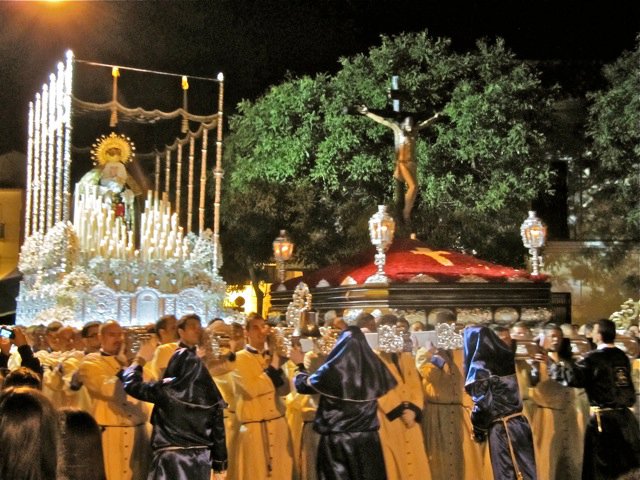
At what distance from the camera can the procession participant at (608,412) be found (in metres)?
7.96

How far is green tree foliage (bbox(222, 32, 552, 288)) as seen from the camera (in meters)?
22.6

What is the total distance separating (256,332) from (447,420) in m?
2.28

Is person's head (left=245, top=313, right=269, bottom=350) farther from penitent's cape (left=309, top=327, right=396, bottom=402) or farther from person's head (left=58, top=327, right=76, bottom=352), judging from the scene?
person's head (left=58, top=327, right=76, bottom=352)

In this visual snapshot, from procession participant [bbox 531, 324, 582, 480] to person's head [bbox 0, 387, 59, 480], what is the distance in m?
6.03

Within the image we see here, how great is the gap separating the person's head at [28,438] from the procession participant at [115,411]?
10.8 ft

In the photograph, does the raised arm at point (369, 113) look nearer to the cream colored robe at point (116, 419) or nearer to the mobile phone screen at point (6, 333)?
the mobile phone screen at point (6, 333)

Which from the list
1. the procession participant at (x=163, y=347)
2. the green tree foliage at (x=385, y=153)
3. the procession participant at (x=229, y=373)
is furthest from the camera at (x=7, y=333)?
the green tree foliage at (x=385, y=153)

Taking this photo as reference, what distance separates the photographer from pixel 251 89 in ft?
86.0

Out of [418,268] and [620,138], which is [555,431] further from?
[620,138]

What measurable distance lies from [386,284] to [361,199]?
7.89 m

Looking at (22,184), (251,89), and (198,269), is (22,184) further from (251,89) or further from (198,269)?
(198,269)

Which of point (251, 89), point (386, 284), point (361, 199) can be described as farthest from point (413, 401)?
point (251, 89)

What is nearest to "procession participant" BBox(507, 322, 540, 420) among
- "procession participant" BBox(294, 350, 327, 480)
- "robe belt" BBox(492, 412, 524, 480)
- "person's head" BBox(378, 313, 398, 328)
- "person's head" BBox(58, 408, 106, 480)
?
"person's head" BBox(378, 313, 398, 328)

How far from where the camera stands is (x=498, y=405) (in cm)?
766
